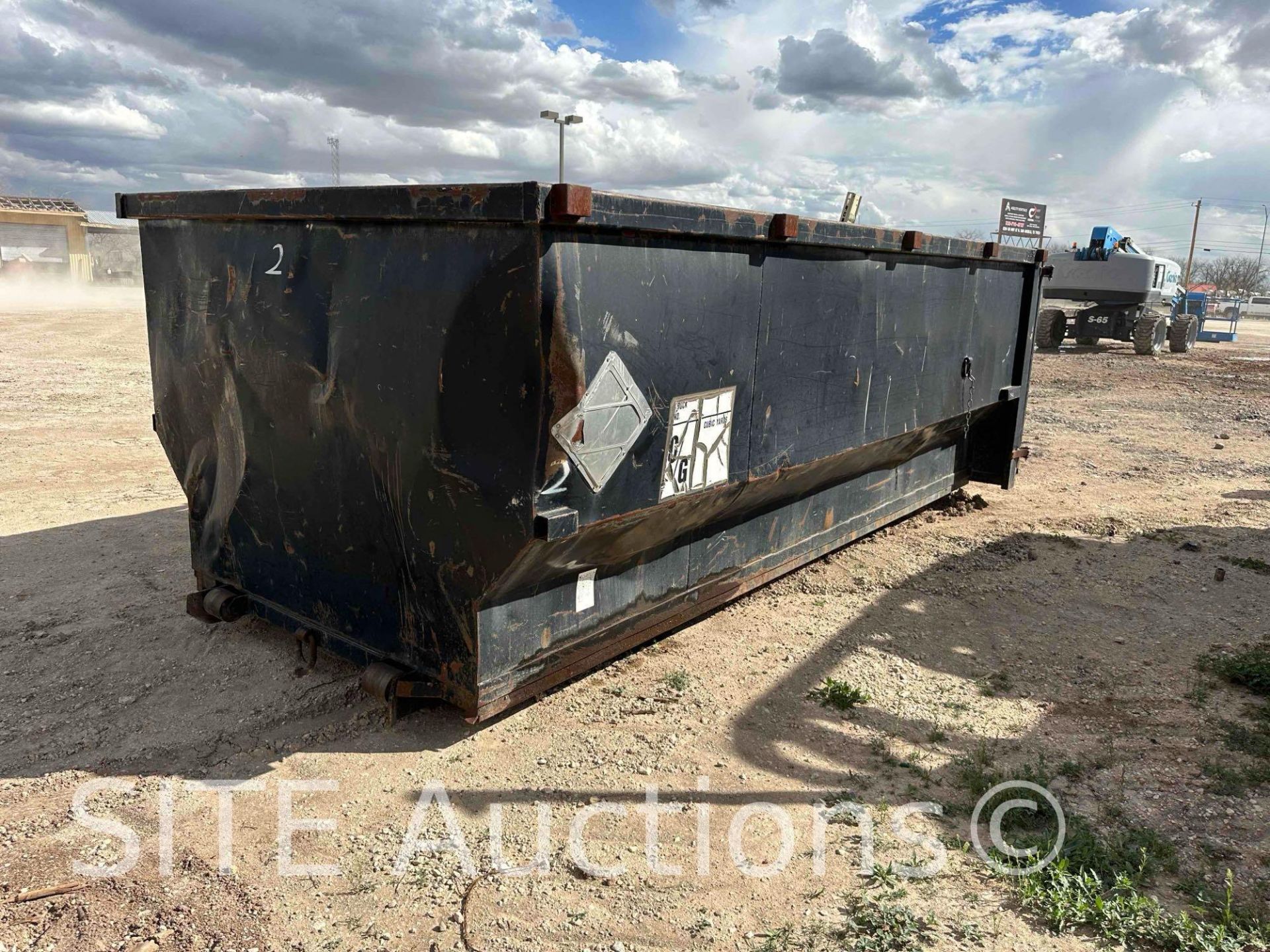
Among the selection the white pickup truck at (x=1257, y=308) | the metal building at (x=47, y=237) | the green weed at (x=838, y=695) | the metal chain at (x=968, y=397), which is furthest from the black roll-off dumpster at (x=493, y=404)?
the white pickup truck at (x=1257, y=308)

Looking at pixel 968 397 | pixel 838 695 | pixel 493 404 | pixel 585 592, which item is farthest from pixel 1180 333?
pixel 493 404

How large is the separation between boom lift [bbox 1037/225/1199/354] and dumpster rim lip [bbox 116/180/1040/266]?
1913 cm

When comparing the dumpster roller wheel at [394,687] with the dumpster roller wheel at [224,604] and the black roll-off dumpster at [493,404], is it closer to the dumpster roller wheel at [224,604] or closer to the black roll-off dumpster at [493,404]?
the black roll-off dumpster at [493,404]

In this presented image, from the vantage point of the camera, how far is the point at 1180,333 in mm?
21250

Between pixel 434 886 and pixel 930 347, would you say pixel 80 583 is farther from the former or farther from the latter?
pixel 930 347

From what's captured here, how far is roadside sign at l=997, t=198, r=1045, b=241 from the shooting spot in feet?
99.2

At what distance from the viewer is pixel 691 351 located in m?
3.37

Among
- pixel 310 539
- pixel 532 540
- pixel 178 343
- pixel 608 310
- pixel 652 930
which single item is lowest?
pixel 652 930

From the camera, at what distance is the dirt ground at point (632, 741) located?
2.54 metres

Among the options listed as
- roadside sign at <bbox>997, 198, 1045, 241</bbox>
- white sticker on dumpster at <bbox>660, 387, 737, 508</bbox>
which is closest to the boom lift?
roadside sign at <bbox>997, 198, 1045, 241</bbox>

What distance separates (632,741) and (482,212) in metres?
1.98

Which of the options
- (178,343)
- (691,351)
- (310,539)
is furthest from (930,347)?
(178,343)

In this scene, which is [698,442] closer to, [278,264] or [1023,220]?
[278,264]

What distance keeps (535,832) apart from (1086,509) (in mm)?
5745
